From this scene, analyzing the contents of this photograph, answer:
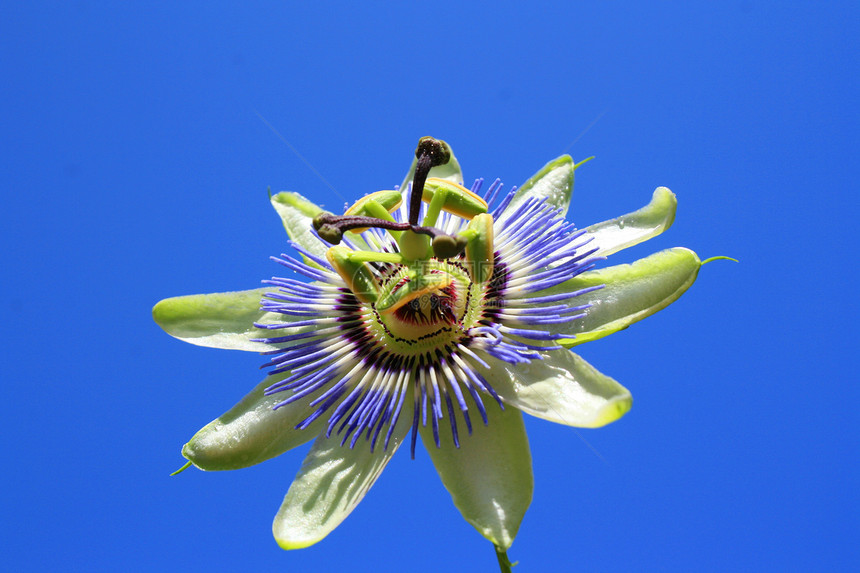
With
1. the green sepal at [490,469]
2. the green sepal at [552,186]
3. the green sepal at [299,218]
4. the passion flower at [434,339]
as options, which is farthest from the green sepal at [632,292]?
the green sepal at [299,218]

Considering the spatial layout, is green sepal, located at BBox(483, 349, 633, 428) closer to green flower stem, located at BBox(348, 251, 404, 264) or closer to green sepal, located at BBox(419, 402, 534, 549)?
green sepal, located at BBox(419, 402, 534, 549)

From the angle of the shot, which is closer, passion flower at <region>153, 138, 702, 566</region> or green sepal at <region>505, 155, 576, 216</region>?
passion flower at <region>153, 138, 702, 566</region>

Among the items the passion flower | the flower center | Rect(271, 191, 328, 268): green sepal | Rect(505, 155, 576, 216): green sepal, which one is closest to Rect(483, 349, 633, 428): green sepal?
the passion flower

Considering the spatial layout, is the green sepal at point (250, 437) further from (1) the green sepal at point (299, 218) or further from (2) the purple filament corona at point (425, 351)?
(1) the green sepal at point (299, 218)

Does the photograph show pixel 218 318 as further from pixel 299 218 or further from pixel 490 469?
pixel 490 469

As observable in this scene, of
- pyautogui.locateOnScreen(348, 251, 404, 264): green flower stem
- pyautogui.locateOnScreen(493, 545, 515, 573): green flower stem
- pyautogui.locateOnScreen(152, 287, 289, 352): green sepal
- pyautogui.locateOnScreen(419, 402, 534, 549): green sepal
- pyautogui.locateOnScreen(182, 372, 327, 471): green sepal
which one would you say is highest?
pyautogui.locateOnScreen(152, 287, 289, 352): green sepal

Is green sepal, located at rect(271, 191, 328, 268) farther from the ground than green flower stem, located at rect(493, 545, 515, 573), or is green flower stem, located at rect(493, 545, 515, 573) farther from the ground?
green sepal, located at rect(271, 191, 328, 268)

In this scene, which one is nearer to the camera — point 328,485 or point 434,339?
point 328,485

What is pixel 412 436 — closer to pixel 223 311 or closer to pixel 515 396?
pixel 515 396

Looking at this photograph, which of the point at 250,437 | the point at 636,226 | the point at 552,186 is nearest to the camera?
the point at 250,437

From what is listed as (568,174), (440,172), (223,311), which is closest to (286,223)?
(223,311)

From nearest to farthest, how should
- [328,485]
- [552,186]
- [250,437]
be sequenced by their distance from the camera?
[328,485], [250,437], [552,186]

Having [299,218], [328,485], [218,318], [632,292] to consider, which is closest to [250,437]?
[328,485]
